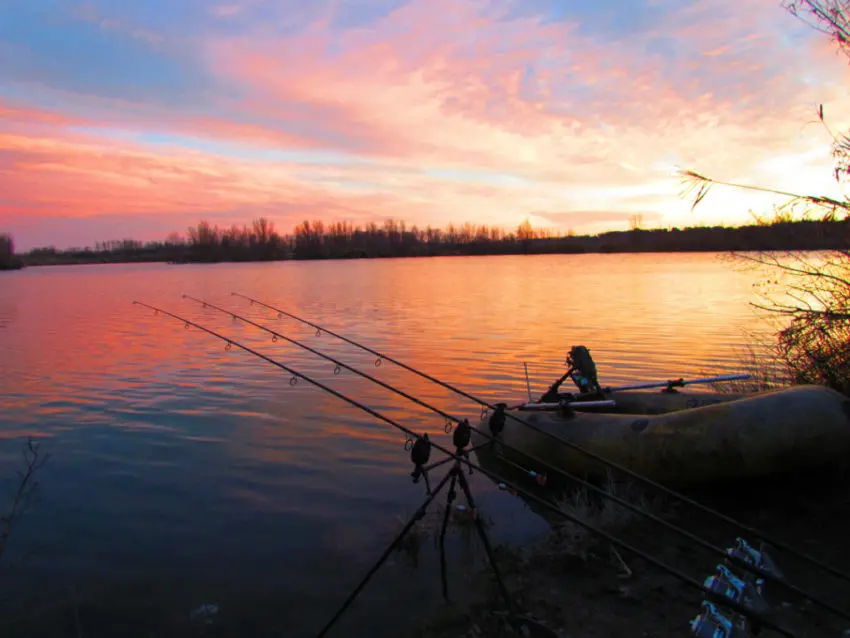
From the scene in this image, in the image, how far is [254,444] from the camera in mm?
9203

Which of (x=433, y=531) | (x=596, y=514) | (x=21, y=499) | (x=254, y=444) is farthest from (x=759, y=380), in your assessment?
(x=21, y=499)

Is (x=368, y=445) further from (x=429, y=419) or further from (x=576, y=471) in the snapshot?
(x=576, y=471)

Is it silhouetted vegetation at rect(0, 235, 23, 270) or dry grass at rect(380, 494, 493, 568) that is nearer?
dry grass at rect(380, 494, 493, 568)

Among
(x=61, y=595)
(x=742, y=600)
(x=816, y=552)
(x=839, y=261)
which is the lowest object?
(x=61, y=595)

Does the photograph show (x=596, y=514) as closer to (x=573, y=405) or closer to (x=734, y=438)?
(x=734, y=438)

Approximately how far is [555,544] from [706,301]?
24.8 m

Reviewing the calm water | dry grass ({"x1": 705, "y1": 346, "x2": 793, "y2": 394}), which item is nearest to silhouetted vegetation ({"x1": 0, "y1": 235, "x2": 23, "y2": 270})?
the calm water

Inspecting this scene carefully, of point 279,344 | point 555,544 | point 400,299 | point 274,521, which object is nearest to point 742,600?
point 555,544

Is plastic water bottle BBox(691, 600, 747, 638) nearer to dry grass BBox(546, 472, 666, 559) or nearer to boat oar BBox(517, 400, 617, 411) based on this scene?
dry grass BBox(546, 472, 666, 559)

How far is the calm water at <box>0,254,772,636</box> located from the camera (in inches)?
223

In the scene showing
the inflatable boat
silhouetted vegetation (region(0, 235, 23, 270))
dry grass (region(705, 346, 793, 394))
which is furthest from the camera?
silhouetted vegetation (region(0, 235, 23, 270))

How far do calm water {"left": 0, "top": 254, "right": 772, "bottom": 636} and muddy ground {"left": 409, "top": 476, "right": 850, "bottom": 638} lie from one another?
79cm

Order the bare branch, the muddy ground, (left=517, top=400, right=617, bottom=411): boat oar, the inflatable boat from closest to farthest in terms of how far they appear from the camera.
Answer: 1. the bare branch
2. the muddy ground
3. the inflatable boat
4. (left=517, top=400, right=617, bottom=411): boat oar

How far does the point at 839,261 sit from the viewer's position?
23.7 feet
